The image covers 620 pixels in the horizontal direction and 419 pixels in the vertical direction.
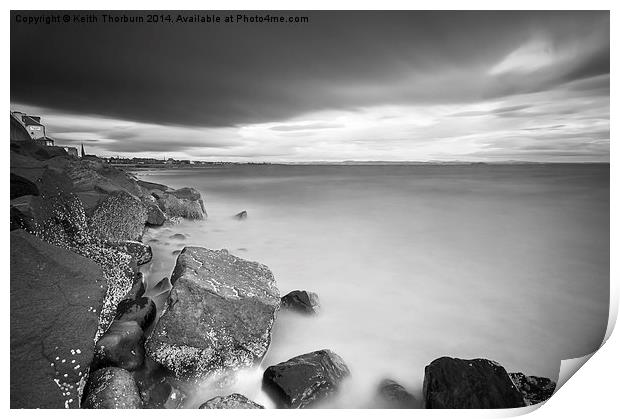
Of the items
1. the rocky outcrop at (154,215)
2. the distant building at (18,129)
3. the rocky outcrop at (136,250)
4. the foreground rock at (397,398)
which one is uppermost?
the distant building at (18,129)

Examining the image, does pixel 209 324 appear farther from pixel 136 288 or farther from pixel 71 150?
pixel 71 150

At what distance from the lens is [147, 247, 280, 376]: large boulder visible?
1.90 metres

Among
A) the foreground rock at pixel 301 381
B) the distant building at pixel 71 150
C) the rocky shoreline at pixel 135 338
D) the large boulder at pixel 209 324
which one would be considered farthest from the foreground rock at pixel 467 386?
the distant building at pixel 71 150

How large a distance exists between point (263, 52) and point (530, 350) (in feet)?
8.02

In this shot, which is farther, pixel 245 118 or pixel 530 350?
pixel 245 118

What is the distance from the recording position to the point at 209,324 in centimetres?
193

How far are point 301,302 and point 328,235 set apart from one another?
20.9 inches

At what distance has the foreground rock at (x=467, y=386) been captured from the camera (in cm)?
191

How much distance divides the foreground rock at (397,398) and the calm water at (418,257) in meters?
0.06

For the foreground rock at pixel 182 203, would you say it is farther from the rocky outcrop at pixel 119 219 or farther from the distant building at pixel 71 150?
the distant building at pixel 71 150

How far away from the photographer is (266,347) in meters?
2.05
